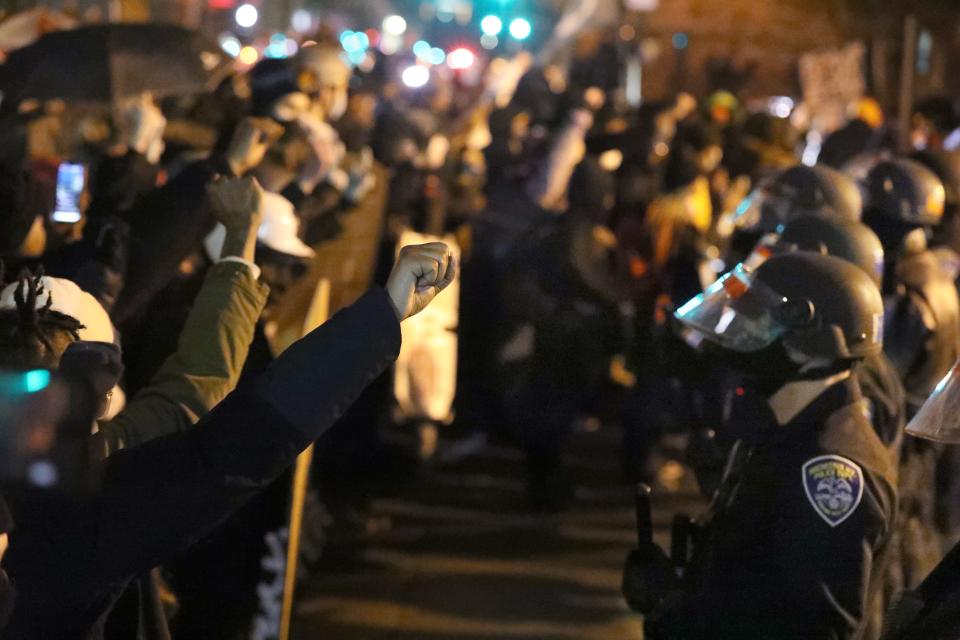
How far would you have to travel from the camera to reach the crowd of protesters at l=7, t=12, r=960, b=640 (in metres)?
2.71

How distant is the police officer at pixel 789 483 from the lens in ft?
12.0

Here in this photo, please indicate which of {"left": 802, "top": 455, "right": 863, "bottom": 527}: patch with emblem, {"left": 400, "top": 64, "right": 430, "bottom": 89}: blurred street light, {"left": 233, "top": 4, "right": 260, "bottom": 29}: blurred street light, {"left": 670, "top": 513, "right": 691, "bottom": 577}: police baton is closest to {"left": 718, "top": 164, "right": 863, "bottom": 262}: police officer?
{"left": 670, "top": 513, "right": 691, "bottom": 577}: police baton

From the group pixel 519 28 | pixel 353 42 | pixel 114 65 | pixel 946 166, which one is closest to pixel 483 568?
pixel 114 65

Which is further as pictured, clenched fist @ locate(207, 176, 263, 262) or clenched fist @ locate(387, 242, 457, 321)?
clenched fist @ locate(207, 176, 263, 262)

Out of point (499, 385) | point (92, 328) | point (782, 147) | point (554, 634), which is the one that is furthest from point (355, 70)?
point (92, 328)

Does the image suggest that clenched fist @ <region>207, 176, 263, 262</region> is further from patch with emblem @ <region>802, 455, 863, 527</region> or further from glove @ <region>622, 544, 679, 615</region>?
patch with emblem @ <region>802, 455, 863, 527</region>

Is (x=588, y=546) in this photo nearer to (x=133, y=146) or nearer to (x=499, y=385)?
(x=499, y=385)

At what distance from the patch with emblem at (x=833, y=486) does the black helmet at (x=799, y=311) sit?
A: 0.37 m

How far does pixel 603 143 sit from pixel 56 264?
695cm

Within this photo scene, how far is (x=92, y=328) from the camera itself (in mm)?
3357

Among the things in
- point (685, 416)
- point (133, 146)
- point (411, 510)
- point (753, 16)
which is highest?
point (133, 146)

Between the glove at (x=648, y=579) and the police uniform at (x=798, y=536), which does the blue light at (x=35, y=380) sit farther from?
the glove at (x=648, y=579)

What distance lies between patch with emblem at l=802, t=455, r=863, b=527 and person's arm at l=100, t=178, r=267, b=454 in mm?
1418

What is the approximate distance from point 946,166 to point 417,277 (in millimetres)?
6713
